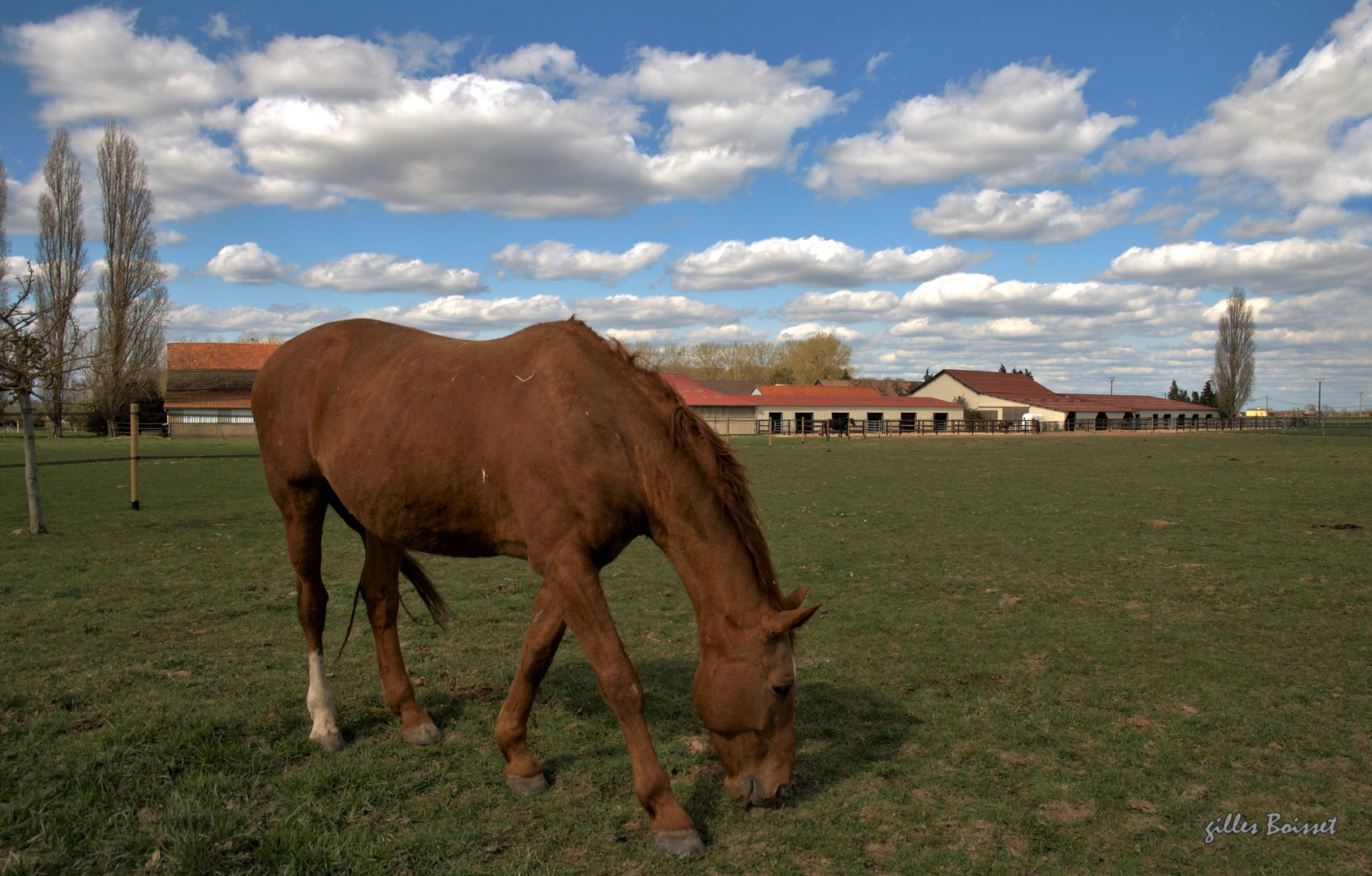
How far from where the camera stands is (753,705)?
10.6 ft

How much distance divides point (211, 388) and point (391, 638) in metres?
56.0

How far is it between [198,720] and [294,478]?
1.41 metres

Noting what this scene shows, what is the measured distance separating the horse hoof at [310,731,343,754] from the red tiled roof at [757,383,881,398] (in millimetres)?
61440

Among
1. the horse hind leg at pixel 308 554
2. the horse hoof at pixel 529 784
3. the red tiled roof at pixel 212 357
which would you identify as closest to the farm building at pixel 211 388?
the red tiled roof at pixel 212 357

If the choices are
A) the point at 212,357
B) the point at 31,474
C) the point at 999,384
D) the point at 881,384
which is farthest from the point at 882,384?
the point at 31,474

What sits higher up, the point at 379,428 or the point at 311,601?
the point at 379,428

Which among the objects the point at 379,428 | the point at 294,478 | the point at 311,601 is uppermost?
the point at 379,428

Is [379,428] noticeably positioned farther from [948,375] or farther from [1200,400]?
[1200,400]

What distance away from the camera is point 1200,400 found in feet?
348

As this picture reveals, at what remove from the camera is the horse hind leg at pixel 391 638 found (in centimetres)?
409

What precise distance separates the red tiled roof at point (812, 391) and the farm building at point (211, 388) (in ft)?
133

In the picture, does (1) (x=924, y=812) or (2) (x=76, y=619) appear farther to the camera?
(2) (x=76, y=619)

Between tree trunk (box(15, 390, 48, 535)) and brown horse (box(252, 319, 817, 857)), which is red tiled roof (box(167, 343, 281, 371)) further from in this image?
brown horse (box(252, 319, 817, 857))

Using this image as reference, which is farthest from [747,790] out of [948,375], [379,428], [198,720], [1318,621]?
[948,375]
